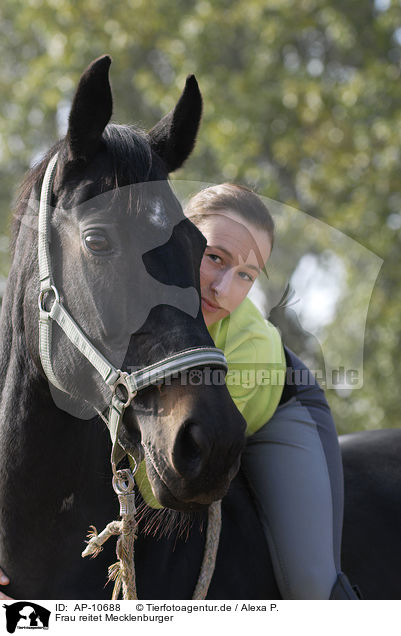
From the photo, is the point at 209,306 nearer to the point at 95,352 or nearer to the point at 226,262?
the point at 226,262

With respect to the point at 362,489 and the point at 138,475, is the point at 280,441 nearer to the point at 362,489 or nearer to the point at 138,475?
the point at 138,475

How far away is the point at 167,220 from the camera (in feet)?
6.64

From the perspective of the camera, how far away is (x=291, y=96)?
10398 mm

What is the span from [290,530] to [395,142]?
7.66 metres

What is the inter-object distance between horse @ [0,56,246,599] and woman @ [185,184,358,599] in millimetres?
387

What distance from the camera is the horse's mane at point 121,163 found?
2072 millimetres

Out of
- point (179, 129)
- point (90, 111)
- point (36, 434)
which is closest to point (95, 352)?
point (36, 434)

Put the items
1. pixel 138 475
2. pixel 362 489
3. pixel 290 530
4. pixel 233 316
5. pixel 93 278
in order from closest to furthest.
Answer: pixel 93 278 < pixel 138 475 < pixel 290 530 < pixel 233 316 < pixel 362 489

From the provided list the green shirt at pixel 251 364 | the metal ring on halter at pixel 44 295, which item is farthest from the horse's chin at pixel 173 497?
the green shirt at pixel 251 364

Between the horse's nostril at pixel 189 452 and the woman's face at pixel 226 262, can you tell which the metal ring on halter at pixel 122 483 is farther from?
the woman's face at pixel 226 262

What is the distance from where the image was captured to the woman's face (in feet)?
8.19

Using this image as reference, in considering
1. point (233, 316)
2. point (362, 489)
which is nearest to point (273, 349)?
point (233, 316)

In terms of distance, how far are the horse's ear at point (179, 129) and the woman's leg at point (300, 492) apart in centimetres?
108
